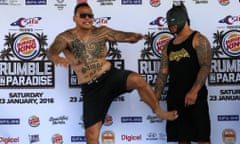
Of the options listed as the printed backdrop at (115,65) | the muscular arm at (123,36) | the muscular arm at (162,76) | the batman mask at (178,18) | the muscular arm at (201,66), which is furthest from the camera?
the printed backdrop at (115,65)

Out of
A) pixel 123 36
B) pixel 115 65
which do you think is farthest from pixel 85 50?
pixel 115 65

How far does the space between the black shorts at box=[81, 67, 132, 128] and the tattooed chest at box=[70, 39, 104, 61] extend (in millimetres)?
180

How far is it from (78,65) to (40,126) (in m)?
0.80

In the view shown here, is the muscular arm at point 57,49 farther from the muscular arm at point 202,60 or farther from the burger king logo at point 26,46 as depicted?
the muscular arm at point 202,60

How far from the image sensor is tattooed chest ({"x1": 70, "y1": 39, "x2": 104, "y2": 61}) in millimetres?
3028

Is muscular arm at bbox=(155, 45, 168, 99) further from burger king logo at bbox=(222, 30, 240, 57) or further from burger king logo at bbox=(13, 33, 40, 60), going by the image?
burger king logo at bbox=(13, 33, 40, 60)

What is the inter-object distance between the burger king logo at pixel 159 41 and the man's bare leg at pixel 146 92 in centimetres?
56

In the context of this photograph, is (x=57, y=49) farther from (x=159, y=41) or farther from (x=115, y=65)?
(x=159, y=41)

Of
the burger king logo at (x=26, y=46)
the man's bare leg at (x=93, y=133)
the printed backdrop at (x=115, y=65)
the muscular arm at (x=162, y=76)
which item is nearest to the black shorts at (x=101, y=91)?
the man's bare leg at (x=93, y=133)

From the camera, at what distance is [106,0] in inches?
138

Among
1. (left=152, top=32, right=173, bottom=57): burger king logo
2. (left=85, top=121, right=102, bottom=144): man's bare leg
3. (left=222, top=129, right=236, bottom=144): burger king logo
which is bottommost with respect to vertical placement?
(left=222, top=129, right=236, bottom=144): burger king logo

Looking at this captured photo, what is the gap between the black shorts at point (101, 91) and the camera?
3.01m

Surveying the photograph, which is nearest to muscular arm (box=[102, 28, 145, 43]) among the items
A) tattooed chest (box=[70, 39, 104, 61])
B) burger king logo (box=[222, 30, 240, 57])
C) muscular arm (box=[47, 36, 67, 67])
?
tattooed chest (box=[70, 39, 104, 61])

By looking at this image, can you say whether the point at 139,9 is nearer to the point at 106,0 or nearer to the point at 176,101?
the point at 106,0
